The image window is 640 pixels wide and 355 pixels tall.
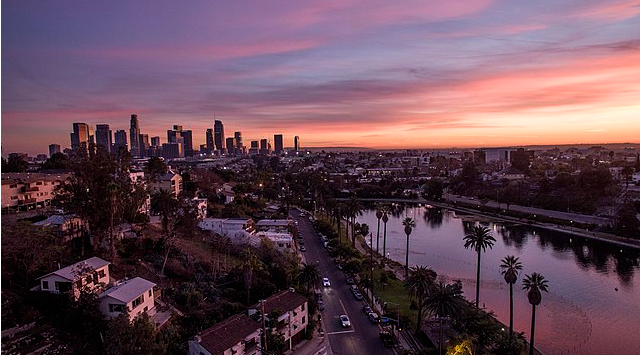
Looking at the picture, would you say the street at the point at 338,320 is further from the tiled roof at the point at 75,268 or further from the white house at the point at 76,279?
the tiled roof at the point at 75,268

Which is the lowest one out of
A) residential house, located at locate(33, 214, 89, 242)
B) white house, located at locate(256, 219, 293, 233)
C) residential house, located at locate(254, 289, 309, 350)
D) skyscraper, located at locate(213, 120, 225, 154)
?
residential house, located at locate(254, 289, 309, 350)

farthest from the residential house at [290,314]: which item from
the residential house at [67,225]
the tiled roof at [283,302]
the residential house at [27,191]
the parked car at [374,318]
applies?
the residential house at [27,191]

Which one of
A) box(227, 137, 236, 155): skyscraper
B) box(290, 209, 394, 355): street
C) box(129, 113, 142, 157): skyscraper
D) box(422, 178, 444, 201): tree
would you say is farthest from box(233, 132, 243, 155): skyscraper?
box(290, 209, 394, 355): street

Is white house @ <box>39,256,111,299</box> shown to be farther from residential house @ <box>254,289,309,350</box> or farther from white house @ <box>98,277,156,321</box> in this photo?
residential house @ <box>254,289,309,350</box>

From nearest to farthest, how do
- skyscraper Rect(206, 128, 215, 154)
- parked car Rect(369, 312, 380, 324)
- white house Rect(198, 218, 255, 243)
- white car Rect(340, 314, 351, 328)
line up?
white car Rect(340, 314, 351, 328), parked car Rect(369, 312, 380, 324), white house Rect(198, 218, 255, 243), skyscraper Rect(206, 128, 215, 154)

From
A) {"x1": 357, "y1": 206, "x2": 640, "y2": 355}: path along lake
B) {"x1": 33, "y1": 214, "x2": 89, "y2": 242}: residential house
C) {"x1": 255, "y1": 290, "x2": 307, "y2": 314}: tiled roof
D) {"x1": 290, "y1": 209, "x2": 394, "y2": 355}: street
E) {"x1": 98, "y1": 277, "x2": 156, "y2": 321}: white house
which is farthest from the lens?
{"x1": 33, "y1": 214, "x2": 89, "y2": 242}: residential house

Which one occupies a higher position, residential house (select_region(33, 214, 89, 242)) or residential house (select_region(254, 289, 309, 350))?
residential house (select_region(33, 214, 89, 242))

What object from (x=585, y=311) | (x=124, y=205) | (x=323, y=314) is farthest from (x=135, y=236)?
(x=585, y=311)

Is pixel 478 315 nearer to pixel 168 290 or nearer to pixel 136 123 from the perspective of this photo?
pixel 168 290

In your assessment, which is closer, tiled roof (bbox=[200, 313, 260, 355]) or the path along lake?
tiled roof (bbox=[200, 313, 260, 355])
